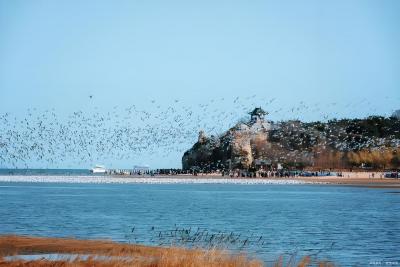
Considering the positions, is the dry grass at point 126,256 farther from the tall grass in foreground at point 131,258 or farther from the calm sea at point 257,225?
the calm sea at point 257,225

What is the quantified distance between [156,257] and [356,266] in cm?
787

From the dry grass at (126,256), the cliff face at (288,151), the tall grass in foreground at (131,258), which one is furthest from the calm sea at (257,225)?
the cliff face at (288,151)

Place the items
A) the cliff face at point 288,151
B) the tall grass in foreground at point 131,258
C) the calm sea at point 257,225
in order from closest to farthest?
the tall grass in foreground at point 131,258 < the calm sea at point 257,225 < the cliff face at point 288,151

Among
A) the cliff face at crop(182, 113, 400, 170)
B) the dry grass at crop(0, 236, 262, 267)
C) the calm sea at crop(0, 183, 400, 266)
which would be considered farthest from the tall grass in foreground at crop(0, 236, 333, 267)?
the cliff face at crop(182, 113, 400, 170)

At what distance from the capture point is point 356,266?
25938 mm

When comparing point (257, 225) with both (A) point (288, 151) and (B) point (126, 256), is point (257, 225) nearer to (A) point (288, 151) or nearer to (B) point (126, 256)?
(B) point (126, 256)

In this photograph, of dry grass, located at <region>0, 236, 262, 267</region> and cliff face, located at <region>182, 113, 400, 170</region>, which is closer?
dry grass, located at <region>0, 236, 262, 267</region>

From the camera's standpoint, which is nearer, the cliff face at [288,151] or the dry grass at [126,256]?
the dry grass at [126,256]

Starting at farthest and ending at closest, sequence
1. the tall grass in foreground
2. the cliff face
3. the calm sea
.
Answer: the cliff face → the calm sea → the tall grass in foreground

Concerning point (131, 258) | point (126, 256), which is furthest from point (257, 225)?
point (131, 258)

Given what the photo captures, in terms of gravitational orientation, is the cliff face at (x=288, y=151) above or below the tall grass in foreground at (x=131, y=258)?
above

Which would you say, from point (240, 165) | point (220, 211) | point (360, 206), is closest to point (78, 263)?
point (220, 211)

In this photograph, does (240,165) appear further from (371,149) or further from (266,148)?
(371,149)

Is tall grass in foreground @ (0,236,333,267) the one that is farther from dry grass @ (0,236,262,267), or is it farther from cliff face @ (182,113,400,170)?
cliff face @ (182,113,400,170)
